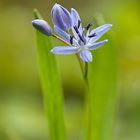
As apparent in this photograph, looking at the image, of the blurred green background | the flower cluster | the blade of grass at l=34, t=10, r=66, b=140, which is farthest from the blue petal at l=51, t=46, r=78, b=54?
the blurred green background

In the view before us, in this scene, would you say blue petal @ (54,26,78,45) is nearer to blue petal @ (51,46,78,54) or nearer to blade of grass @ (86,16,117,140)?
blue petal @ (51,46,78,54)

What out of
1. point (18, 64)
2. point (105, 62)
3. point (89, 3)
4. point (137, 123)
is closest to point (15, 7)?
point (89, 3)

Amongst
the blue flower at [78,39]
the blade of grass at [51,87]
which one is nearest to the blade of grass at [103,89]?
the blade of grass at [51,87]

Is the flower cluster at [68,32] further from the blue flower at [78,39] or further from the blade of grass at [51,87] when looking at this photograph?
the blade of grass at [51,87]

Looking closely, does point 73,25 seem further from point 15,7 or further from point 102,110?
point 15,7

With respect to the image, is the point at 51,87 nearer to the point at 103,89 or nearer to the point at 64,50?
the point at 103,89

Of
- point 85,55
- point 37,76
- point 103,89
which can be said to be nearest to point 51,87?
point 103,89

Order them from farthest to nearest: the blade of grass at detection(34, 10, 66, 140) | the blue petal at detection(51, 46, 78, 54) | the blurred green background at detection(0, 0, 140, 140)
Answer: the blurred green background at detection(0, 0, 140, 140), the blade of grass at detection(34, 10, 66, 140), the blue petal at detection(51, 46, 78, 54)
